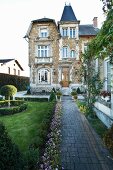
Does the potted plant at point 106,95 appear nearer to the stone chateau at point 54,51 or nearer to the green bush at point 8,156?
the green bush at point 8,156

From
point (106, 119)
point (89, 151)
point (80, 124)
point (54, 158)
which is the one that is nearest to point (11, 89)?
point (80, 124)

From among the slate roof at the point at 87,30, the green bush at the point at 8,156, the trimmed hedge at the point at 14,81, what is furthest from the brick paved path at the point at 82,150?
the trimmed hedge at the point at 14,81

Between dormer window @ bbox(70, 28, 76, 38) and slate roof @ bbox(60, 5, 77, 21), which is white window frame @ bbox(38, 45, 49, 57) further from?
slate roof @ bbox(60, 5, 77, 21)

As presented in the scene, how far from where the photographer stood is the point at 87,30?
3366 centimetres

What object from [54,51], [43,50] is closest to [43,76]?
[43,50]

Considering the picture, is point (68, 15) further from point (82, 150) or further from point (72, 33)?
Result: point (82, 150)

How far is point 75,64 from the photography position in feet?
107

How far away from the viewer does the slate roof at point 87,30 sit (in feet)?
108

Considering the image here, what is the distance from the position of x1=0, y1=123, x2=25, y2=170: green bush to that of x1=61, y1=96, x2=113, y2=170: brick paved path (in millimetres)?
2762

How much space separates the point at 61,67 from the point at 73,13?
308 inches

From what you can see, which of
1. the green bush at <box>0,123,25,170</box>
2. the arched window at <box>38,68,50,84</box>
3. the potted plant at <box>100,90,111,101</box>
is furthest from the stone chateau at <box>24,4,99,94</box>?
the green bush at <box>0,123,25,170</box>

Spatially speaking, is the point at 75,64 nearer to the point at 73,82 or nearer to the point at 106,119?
the point at 73,82

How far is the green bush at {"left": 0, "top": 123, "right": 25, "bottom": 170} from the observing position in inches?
165

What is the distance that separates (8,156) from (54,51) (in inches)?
1131
